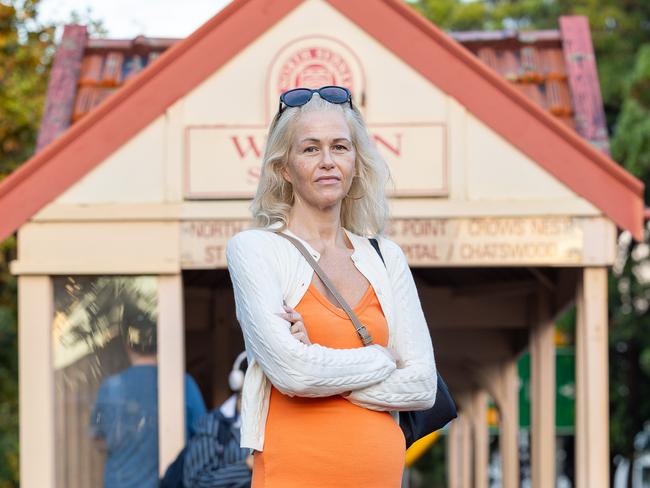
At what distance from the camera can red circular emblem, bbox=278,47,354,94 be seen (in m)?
8.57

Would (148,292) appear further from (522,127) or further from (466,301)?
(466,301)

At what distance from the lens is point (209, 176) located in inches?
338

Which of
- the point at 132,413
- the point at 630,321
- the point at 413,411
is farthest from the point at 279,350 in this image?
the point at 630,321

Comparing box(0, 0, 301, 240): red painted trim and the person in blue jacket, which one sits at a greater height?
box(0, 0, 301, 240): red painted trim

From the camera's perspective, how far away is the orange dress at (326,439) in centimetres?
407

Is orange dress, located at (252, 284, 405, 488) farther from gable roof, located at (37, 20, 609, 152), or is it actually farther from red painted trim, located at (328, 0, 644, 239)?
gable roof, located at (37, 20, 609, 152)

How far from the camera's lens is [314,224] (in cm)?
441

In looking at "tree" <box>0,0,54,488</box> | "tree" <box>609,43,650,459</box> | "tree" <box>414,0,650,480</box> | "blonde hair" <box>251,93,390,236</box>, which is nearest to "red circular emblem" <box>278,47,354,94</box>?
"blonde hair" <box>251,93,390,236</box>

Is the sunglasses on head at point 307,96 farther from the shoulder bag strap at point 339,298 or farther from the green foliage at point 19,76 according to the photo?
the green foliage at point 19,76

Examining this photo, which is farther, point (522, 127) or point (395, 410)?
point (522, 127)

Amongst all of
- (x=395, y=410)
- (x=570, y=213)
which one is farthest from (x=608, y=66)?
(x=395, y=410)

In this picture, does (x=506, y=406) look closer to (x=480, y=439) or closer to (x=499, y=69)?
(x=480, y=439)

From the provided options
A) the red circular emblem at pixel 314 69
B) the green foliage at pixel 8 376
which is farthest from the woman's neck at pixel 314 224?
the green foliage at pixel 8 376

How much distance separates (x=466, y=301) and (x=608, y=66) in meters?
14.0
